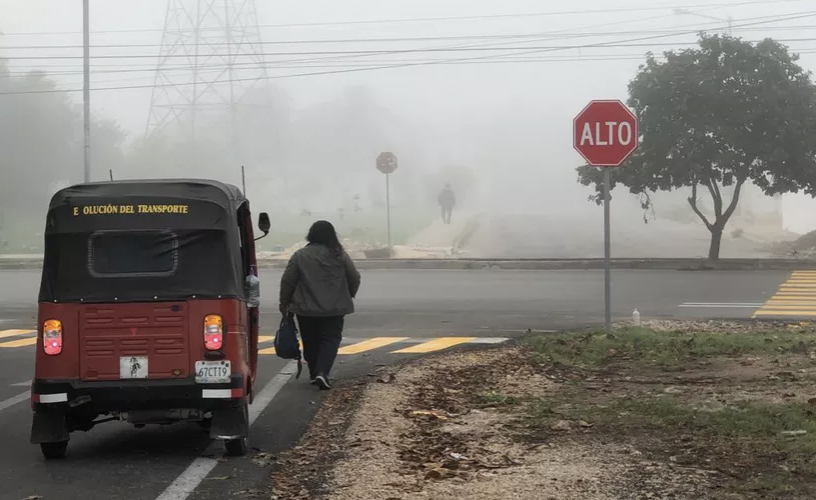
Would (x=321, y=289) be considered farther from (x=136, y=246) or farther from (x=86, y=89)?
(x=86, y=89)

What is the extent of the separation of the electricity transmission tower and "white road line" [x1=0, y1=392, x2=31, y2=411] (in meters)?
63.1

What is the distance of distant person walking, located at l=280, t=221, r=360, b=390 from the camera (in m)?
9.49

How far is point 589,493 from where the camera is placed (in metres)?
5.48

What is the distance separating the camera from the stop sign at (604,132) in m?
11.9

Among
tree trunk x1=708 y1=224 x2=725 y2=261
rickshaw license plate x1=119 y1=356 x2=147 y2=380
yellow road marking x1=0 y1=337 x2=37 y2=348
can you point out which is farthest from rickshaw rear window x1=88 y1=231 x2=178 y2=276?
tree trunk x1=708 y1=224 x2=725 y2=261

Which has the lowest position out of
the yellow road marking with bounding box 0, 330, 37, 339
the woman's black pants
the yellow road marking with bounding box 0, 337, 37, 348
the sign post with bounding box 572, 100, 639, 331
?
the yellow road marking with bounding box 0, 337, 37, 348

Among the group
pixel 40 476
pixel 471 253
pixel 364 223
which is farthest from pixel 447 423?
pixel 364 223

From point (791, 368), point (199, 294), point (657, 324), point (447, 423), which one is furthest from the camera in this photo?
point (657, 324)

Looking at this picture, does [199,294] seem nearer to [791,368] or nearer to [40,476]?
[40,476]

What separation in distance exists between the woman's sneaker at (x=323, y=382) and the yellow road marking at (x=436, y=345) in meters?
3.21

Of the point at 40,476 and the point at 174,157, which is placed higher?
the point at 174,157

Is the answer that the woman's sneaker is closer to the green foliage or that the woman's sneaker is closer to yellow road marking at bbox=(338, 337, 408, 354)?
yellow road marking at bbox=(338, 337, 408, 354)

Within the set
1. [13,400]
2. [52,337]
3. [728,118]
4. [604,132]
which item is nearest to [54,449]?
[52,337]

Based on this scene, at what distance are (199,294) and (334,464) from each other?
1.56 meters
